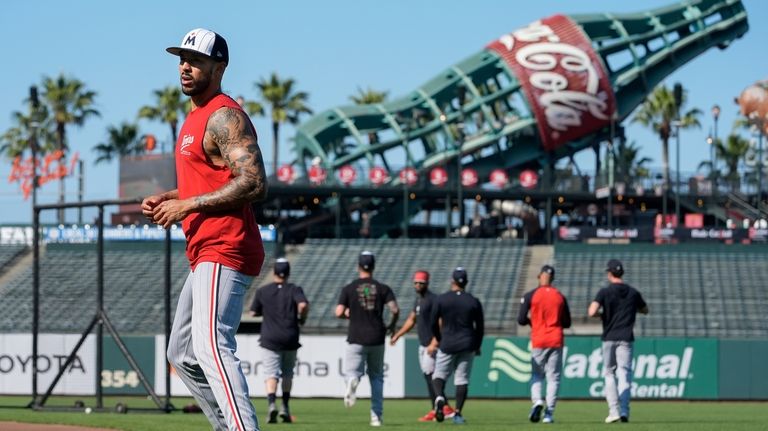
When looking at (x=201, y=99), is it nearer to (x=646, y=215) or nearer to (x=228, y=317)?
(x=228, y=317)

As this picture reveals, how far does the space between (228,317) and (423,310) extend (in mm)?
10841

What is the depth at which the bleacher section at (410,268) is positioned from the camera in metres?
42.2

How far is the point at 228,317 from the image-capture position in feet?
24.7

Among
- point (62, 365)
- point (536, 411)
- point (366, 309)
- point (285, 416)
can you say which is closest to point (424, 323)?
point (536, 411)

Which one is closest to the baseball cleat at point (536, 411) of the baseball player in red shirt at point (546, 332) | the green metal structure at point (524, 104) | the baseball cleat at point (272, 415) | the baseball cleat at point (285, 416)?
the baseball player in red shirt at point (546, 332)

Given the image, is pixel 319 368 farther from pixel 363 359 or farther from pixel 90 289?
pixel 90 289

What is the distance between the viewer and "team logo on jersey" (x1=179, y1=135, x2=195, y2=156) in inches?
296

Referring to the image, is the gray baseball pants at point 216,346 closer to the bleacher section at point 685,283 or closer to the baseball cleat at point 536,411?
the baseball cleat at point 536,411

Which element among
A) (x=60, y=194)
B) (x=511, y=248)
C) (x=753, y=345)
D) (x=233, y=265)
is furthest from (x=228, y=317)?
(x=60, y=194)

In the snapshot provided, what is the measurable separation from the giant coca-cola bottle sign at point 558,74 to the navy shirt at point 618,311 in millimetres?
43551

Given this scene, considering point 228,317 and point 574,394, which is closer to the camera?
point 228,317

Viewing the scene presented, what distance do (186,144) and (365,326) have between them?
8.55 meters

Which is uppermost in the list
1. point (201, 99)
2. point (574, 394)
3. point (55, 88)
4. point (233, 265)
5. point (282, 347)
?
point (55, 88)

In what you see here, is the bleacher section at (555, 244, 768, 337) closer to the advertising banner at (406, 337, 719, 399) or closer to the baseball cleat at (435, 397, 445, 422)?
the advertising banner at (406, 337, 719, 399)
